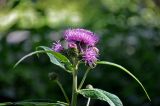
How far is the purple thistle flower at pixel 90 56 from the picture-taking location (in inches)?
61.2

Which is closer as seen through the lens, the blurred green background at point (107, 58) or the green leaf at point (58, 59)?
the green leaf at point (58, 59)

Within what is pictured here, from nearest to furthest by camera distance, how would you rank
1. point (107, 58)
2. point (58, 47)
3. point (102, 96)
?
point (102, 96) → point (58, 47) → point (107, 58)

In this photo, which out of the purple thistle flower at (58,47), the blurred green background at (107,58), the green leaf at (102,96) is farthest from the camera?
the blurred green background at (107,58)

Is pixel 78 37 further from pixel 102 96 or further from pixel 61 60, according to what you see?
pixel 102 96

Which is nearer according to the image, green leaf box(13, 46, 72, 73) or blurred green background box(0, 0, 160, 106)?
green leaf box(13, 46, 72, 73)

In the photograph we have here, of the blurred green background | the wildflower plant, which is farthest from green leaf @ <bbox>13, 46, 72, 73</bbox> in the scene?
the blurred green background

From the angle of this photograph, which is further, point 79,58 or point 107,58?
point 107,58

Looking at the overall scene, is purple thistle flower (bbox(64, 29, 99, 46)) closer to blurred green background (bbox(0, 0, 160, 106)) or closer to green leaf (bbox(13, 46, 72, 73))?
green leaf (bbox(13, 46, 72, 73))

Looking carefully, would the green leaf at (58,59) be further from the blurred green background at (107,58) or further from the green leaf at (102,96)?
the blurred green background at (107,58)

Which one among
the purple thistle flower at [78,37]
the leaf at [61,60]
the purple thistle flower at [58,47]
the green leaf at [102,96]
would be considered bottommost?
the green leaf at [102,96]

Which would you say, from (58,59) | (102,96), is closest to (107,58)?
(58,59)

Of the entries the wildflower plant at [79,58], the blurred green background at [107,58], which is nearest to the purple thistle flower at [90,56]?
the wildflower plant at [79,58]

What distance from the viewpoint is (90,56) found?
156cm

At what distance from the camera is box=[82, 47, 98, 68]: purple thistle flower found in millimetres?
1556
